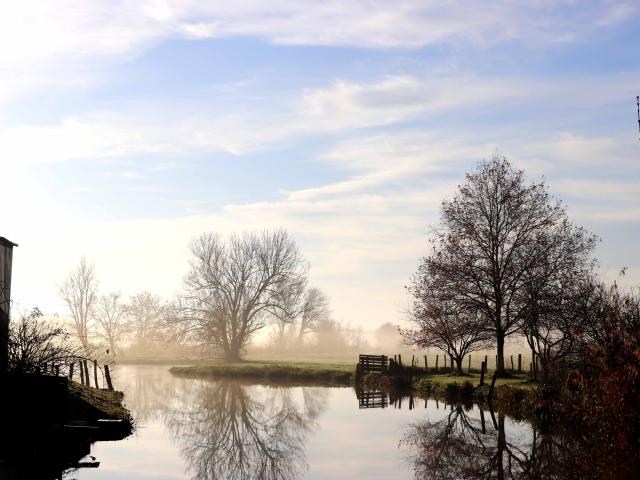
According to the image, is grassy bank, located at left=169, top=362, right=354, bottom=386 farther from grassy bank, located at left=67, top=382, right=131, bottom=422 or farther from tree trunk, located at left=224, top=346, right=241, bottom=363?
grassy bank, located at left=67, top=382, right=131, bottom=422

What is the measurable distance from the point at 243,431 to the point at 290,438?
3.23 meters

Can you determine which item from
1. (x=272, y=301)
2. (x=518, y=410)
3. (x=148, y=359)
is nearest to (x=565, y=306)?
(x=518, y=410)

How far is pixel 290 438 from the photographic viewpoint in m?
29.7

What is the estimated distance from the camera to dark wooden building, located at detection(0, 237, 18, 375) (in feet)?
86.9

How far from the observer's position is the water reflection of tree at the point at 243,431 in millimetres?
22984

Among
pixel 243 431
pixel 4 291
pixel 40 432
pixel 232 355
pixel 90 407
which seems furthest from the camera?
pixel 232 355

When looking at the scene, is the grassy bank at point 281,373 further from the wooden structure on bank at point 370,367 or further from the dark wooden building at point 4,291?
the dark wooden building at point 4,291

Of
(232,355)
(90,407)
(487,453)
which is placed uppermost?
(232,355)

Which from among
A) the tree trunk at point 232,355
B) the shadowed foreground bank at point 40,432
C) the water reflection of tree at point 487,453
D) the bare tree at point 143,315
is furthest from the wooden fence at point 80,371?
→ the bare tree at point 143,315

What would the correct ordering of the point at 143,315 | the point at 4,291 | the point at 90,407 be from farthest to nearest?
the point at 143,315
the point at 90,407
the point at 4,291

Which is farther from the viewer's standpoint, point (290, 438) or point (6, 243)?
point (290, 438)

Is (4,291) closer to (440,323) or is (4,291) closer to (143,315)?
(440,323)

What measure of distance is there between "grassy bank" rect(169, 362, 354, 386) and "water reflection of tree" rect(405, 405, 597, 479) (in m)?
29.0

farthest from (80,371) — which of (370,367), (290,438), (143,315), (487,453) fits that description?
(143,315)
